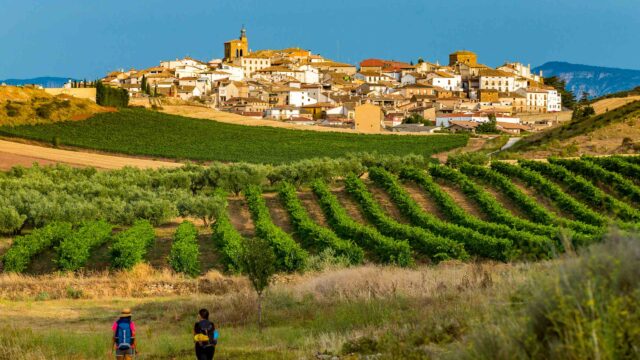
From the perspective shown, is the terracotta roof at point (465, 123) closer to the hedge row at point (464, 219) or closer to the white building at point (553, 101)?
the white building at point (553, 101)

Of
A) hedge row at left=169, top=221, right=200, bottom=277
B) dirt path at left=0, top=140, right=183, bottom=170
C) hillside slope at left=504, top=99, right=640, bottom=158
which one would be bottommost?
hedge row at left=169, top=221, right=200, bottom=277

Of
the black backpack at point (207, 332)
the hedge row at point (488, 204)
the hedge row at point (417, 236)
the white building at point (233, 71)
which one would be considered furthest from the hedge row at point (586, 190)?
the white building at point (233, 71)

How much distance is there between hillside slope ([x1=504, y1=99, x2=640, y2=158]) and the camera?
44619 millimetres

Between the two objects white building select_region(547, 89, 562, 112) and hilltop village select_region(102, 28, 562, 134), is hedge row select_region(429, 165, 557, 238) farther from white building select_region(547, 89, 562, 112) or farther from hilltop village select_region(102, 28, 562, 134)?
white building select_region(547, 89, 562, 112)

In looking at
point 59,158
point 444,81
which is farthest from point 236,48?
point 59,158

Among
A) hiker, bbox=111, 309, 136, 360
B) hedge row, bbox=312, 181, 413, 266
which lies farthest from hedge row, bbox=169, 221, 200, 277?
hiker, bbox=111, 309, 136, 360

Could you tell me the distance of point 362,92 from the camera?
133250 millimetres

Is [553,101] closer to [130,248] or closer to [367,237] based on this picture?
[367,237]

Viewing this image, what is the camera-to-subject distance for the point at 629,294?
20.5 ft

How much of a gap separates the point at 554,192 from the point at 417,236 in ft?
33.1

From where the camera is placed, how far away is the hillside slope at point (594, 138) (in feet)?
146

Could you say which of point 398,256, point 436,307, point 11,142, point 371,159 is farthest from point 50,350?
point 11,142

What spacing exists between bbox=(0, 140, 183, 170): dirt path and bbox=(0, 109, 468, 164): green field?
2.33 metres

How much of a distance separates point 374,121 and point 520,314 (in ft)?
276
